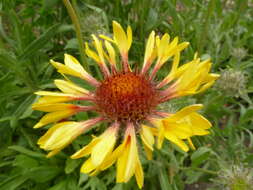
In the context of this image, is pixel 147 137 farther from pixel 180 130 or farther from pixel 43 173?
pixel 43 173

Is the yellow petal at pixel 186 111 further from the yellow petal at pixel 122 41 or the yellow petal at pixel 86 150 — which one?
the yellow petal at pixel 122 41

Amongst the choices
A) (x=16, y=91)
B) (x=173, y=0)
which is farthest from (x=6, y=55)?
(x=173, y=0)

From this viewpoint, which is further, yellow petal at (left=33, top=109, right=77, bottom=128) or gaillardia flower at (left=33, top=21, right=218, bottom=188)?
yellow petal at (left=33, top=109, right=77, bottom=128)

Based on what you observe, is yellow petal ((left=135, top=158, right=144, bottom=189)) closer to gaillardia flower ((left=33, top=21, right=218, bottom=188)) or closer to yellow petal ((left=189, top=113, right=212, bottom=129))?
gaillardia flower ((left=33, top=21, right=218, bottom=188))

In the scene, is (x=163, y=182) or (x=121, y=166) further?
(x=163, y=182)

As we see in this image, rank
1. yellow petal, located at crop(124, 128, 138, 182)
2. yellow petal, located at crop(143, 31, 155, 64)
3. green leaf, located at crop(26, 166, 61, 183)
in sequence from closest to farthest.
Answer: yellow petal, located at crop(124, 128, 138, 182), yellow petal, located at crop(143, 31, 155, 64), green leaf, located at crop(26, 166, 61, 183)

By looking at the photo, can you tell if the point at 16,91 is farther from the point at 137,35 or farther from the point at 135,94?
the point at 137,35

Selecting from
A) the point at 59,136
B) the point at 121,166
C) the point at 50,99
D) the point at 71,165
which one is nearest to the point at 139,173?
the point at 121,166

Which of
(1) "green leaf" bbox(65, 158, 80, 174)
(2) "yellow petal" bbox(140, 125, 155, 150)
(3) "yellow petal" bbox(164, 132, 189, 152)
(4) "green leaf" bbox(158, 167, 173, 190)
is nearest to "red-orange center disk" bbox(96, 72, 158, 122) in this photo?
(2) "yellow petal" bbox(140, 125, 155, 150)

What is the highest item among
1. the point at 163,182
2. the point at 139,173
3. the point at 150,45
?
the point at 150,45
